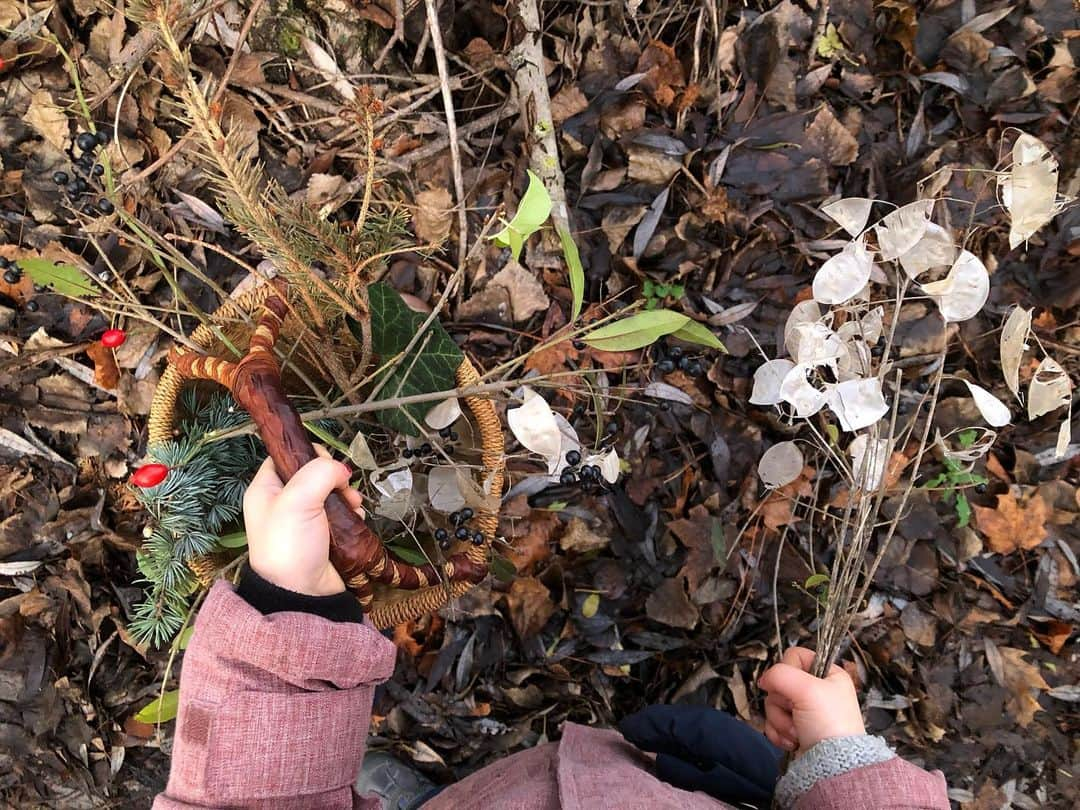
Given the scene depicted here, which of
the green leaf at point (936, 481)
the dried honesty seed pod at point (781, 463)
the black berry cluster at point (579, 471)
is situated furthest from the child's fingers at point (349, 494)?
the green leaf at point (936, 481)

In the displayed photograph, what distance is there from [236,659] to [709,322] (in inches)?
41.3

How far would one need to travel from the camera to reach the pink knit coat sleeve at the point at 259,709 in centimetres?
75

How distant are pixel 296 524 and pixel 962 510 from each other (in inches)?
52.2

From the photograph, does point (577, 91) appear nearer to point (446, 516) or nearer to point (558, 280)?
point (558, 280)

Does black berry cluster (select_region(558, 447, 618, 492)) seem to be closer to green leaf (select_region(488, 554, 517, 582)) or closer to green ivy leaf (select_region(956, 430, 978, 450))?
green leaf (select_region(488, 554, 517, 582))

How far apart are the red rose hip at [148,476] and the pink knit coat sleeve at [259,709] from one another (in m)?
0.21

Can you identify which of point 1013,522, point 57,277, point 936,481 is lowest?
point 1013,522

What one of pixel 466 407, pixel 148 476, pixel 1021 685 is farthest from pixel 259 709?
pixel 1021 685

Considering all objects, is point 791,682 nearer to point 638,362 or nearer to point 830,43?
point 638,362

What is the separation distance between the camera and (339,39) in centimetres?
131

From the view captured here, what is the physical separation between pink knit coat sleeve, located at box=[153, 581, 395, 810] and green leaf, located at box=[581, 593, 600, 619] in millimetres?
670

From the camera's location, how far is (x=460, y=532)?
1038 mm

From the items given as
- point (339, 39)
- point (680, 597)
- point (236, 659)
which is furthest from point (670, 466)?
point (339, 39)

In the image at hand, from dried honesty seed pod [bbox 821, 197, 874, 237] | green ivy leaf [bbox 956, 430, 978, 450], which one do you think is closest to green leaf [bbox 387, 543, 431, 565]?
dried honesty seed pod [bbox 821, 197, 874, 237]
